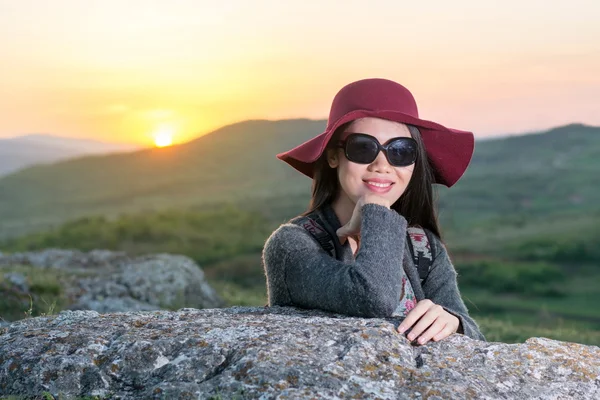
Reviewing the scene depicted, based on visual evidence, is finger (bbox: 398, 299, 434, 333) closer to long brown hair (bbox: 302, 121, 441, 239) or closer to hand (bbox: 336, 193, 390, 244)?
hand (bbox: 336, 193, 390, 244)

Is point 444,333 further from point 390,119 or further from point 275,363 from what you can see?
point 390,119

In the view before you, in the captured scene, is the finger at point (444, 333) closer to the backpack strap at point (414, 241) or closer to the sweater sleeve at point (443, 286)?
the sweater sleeve at point (443, 286)

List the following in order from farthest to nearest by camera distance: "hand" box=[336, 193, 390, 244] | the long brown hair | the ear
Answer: the long brown hair → the ear → "hand" box=[336, 193, 390, 244]

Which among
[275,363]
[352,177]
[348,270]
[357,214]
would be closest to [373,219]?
[357,214]

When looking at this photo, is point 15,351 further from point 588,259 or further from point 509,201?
point 509,201

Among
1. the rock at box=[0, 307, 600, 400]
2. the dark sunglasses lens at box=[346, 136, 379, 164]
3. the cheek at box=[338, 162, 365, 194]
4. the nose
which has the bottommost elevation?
the rock at box=[0, 307, 600, 400]

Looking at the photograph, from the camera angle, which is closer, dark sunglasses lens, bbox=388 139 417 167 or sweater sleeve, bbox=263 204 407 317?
sweater sleeve, bbox=263 204 407 317

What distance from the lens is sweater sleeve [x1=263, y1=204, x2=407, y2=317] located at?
4.06 m

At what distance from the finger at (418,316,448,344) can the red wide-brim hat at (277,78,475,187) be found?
4.27 feet

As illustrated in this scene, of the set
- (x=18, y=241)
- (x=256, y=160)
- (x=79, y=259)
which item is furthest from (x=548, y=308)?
(x=256, y=160)

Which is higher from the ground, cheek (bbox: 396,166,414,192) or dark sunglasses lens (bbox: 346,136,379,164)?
dark sunglasses lens (bbox: 346,136,379,164)

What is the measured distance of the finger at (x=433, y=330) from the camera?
12.4 feet

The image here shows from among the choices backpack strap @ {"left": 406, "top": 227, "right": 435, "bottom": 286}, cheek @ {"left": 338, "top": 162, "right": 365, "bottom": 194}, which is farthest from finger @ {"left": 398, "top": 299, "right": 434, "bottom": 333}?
cheek @ {"left": 338, "top": 162, "right": 365, "bottom": 194}

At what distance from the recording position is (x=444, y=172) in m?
5.27
